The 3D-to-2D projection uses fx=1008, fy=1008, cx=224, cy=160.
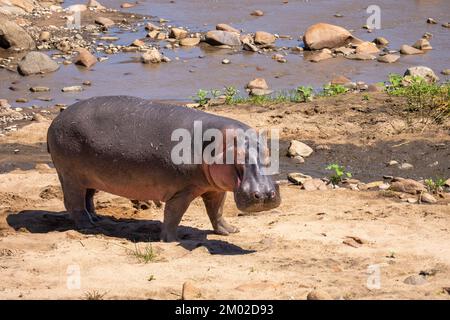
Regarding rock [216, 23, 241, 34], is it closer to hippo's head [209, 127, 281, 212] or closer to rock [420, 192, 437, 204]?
rock [420, 192, 437, 204]

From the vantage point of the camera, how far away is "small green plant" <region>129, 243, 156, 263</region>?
7.75m

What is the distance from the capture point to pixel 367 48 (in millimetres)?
18000

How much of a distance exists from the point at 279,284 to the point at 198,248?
1304 millimetres

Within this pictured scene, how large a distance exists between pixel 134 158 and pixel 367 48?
10237mm

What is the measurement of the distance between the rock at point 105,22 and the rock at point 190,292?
14104 millimetres

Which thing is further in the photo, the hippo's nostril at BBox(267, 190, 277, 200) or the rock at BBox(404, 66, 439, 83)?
the rock at BBox(404, 66, 439, 83)

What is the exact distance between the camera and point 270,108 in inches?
514

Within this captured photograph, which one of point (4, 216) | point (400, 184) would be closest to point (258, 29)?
point (400, 184)

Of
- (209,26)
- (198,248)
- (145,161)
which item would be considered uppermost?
(145,161)

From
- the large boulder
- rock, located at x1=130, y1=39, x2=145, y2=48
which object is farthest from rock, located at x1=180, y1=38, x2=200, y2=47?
the large boulder

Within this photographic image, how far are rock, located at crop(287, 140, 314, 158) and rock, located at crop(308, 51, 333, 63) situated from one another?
5.78m

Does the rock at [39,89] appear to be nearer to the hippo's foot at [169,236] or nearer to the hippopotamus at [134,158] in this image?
the hippopotamus at [134,158]

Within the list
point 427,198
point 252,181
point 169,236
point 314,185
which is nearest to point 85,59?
point 314,185
